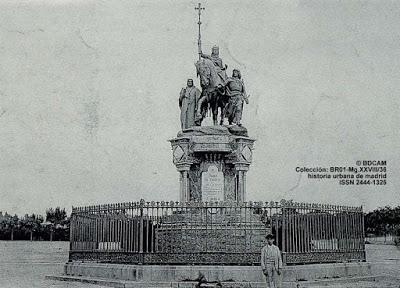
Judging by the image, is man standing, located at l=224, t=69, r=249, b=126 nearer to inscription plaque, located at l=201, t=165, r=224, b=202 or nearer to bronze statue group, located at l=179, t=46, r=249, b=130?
bronze statue group, located at l=179, t=46, r=249, b=130

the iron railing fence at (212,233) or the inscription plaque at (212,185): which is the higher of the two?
the inscription plaque at (212,185)

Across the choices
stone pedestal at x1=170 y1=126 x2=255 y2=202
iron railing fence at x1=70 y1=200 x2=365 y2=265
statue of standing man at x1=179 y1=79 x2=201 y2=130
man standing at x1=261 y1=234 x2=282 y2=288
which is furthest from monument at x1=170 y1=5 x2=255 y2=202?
man standing at x1=261 y1=234 x2=282 y2=288

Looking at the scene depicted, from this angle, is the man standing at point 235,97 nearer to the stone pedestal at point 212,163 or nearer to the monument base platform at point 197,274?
the stone pedestal at point 212,163

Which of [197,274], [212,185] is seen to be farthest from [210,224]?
[212,185]

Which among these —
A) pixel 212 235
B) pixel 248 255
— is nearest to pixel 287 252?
pixel 248 255

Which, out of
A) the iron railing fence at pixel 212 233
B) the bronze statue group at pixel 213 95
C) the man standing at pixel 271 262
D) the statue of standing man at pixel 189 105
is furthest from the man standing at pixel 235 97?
the man standing at pixel 271 262

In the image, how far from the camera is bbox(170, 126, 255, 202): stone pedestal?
75.8 ft

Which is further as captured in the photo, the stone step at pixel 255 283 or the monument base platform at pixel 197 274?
the monument base platform at pixel 197 274

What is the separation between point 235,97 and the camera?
78.5 feet

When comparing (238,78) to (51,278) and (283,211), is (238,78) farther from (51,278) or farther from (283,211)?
(51,278)

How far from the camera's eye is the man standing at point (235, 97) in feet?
78.4

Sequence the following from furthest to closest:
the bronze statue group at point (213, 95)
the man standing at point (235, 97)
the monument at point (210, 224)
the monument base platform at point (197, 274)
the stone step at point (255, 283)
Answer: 1. the man standing at point (235, 97)
2. the bronze statue group at point (213, 95)
3. the monument at point (210, 224)
4. the monument base platform at point (197, 274)
5. the stone step at point (255, 283)

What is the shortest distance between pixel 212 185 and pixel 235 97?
3651 millimetres

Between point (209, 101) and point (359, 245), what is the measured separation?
8.02 meters
